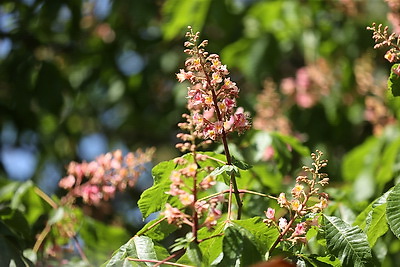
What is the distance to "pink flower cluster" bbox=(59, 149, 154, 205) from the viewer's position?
247 cm

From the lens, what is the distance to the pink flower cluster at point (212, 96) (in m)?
1.67

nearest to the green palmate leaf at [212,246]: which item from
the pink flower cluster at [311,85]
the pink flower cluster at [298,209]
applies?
the pink flower cluster at [298,209]

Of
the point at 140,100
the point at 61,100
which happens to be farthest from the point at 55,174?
the point at 61,100

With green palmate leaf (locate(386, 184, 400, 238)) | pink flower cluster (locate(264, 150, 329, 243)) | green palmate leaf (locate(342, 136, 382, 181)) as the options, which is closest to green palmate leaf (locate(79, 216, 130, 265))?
pink flower cluster (locate(264, 150, 329, 243))

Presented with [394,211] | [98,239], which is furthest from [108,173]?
[394,211]

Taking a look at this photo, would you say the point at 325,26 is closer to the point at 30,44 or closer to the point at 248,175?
the point at 30,44

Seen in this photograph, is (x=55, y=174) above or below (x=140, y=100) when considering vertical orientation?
below

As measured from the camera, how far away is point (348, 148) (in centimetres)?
468

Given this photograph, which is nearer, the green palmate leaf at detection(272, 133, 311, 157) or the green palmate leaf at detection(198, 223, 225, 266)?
the green palmate leaf at detection(198, 223, 225, 266)

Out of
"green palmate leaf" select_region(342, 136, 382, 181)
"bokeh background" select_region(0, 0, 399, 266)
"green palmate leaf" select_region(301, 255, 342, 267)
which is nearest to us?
"green palmate leaf" select_region(301, 255, 342, 267)

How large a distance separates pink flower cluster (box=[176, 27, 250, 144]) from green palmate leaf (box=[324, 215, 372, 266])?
0.34 meters

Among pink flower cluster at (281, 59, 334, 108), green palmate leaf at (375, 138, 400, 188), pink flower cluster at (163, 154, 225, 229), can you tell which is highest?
pink flower cluster at (163, 154, 225, 229)

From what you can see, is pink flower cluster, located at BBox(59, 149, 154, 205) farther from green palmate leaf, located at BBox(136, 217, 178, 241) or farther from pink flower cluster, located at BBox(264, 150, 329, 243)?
pink flower cluster, located at BBox(264, 150, 329, 243)

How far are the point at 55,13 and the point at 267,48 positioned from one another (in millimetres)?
1320
